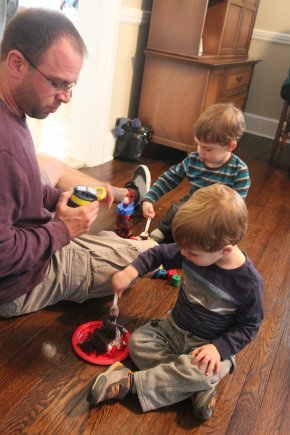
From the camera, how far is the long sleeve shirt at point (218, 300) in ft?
3.50

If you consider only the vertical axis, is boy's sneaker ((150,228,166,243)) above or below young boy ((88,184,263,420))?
below

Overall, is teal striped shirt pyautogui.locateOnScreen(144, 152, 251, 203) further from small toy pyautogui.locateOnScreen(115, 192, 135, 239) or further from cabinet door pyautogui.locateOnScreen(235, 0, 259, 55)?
cabinet door pyautogui.locateOnScreen(235, 0, 259, 55)

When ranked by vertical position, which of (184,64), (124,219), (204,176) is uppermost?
(184,64)

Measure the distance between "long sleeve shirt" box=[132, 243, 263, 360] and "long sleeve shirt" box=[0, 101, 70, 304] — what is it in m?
0.26

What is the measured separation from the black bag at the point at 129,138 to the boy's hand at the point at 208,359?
1831mm

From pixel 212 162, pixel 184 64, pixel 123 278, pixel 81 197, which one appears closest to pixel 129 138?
pixel 184 64

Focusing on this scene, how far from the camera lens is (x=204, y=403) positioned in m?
1.07

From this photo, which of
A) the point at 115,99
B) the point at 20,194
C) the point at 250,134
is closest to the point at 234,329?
the point at 20,194

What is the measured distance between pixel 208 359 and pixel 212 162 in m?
0.84

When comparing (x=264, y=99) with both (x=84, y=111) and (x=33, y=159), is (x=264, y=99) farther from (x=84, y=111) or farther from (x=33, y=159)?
(x=33, y=159)

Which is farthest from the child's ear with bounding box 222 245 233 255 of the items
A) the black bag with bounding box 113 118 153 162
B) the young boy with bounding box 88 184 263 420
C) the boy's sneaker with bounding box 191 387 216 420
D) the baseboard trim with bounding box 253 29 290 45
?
the baseboard trim with bounding box 253 29 290 45

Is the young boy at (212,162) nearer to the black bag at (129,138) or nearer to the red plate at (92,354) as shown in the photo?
the red plate at (92,354)

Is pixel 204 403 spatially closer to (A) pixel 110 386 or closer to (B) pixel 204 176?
(A) pixel 110 386

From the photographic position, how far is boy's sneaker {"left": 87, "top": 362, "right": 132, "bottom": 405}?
1040 mm
